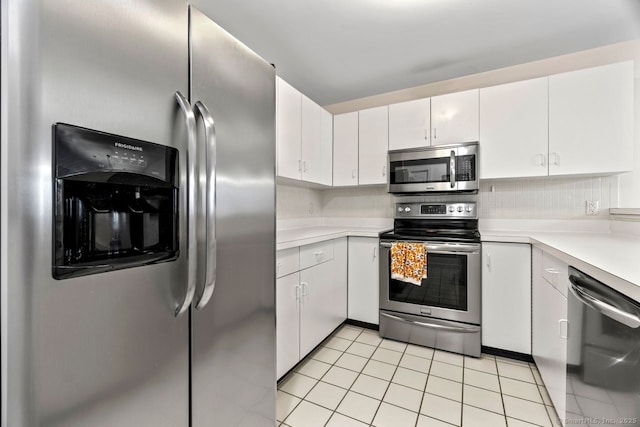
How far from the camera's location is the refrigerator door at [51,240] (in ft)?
1.80

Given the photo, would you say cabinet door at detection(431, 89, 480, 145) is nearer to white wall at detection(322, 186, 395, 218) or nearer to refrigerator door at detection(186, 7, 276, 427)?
white wall at detection(322, 186, 395, 218)

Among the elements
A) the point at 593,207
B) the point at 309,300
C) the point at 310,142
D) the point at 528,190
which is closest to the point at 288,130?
the point at 310,142

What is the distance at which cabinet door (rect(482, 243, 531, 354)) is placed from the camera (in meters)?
2.04

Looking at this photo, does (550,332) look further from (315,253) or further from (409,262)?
(315,253)

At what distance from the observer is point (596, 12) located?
1.82 m

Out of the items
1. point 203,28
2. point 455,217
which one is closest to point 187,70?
point 203,28

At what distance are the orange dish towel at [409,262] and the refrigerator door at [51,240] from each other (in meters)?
1.79

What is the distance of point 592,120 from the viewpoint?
81.6 inches

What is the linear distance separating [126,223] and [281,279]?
108 centimetres

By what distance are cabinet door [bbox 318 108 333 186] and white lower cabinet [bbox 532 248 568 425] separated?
5.87 ft

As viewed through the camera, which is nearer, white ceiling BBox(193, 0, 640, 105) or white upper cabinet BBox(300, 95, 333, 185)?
white ceiling BBox(193, 0, 640, 105)

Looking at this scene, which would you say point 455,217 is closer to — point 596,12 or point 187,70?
point 596,12

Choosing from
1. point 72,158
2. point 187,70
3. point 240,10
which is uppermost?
point 240,10

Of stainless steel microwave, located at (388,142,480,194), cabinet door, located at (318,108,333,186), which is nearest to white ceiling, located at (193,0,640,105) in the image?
cabinet door, located at (318,108,333,186)
